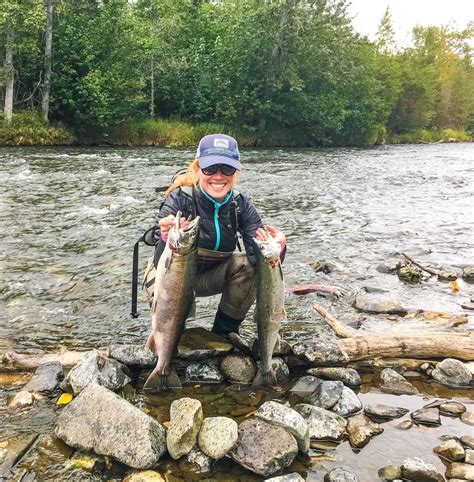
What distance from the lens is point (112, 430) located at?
11.7 ft

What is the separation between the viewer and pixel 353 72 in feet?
152

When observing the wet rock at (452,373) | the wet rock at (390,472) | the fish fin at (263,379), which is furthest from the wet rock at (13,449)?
the wet rock at (452,373)

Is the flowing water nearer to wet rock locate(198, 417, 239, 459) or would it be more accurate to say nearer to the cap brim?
wet rock locate(198, 417, 239, 459)

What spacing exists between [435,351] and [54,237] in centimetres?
782

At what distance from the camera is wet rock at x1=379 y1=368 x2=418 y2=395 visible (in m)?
4.60

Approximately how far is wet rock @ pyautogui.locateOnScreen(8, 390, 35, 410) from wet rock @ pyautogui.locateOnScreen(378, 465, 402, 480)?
9.56ft

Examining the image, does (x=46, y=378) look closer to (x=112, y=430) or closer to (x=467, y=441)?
(x=112, y=430)

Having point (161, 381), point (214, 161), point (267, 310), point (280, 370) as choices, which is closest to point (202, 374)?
point (161, 381)

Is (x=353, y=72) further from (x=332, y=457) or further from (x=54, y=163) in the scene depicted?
(x=332, y=457)

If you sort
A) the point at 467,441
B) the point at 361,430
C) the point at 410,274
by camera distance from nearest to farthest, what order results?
1. the point at 467,441
2. the point at 361,430
3. the point at 410,274

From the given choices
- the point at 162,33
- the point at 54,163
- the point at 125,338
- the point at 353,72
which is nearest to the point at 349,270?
the point at 125,338

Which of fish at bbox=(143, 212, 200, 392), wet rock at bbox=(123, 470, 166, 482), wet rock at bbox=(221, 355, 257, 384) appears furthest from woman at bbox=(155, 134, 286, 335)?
wet rock at bbox=(123, 470, 166, 482)

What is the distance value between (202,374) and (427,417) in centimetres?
209

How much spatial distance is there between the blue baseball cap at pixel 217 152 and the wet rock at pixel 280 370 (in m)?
1.99
